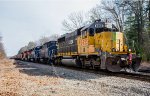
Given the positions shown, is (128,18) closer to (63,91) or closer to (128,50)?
(128,50)

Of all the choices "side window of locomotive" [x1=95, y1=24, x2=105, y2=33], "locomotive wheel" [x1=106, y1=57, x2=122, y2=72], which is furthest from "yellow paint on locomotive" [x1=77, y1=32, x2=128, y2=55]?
"locomotive wheel" [x1=106, y1=57, x2=122, y2=72]

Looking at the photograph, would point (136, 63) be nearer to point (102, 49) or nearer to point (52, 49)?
point (102, 49)

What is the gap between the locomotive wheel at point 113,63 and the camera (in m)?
17.0

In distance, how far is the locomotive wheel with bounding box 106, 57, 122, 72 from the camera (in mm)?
17047

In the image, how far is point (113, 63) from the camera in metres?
17.2

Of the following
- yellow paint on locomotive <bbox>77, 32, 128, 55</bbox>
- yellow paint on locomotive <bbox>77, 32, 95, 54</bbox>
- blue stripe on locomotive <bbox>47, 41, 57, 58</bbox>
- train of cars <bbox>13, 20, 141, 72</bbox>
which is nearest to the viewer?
train of cars <bbox>13, 20, 141, 72</bbox>

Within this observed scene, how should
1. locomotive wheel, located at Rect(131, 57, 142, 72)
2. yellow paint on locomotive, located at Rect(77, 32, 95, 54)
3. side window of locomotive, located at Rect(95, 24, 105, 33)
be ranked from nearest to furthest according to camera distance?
locomotive wheel, located at Rect(131, 57, 142, 72) < side window of locomotive, located at Rect(95, 24, 105, 33) < yellow paint on locomotive, located at Rect(77, 32, 95, 54)

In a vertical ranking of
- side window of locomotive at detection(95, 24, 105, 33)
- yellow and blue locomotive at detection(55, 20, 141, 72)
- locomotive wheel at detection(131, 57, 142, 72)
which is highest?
side window of locomotive at detection(95, 24, 105, 33)

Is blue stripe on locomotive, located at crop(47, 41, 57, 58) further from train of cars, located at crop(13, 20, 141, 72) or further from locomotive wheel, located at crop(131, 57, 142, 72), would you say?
locomotive wheel, located at crop(131, 57, 142, 72)

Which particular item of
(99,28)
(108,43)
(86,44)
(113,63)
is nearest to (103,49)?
(108,43)

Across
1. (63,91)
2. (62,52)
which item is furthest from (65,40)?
(63,91)

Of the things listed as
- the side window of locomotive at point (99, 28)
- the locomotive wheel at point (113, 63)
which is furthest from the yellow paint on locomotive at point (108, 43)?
the locomotive wheel at point (113, 63)

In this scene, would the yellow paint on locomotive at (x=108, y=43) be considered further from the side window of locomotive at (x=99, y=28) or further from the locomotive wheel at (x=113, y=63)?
the locomotive wheel at (x=113, y=63)

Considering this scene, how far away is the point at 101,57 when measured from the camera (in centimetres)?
1759
